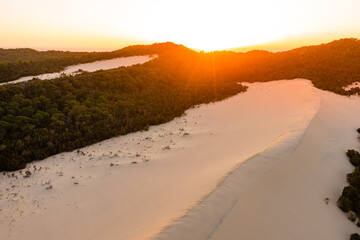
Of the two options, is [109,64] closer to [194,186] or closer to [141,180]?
[141,180]

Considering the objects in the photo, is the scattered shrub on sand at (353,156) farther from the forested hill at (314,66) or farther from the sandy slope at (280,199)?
the forested hill at (314,66)

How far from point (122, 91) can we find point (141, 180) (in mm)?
13474

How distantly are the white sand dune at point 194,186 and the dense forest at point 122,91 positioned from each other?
63.4 inches

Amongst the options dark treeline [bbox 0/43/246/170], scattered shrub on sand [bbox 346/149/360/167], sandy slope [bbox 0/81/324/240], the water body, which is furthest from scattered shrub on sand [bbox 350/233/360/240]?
the water body

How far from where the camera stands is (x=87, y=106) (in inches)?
666

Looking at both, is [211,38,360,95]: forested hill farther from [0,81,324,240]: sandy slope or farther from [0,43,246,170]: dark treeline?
[0,81,324,240]: sandy slope

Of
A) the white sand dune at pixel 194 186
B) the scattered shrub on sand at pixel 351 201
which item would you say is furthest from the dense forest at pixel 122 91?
the scattered shrub on sand at pixel 351 201

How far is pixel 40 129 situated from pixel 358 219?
1571cm

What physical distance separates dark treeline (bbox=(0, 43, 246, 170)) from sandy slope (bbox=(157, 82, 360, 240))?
9173 mm

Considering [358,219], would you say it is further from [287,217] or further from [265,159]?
[265,159]

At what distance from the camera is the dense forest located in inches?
506

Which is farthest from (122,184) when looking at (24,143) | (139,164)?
(24,143)

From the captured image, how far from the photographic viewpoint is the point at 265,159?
8539 mm

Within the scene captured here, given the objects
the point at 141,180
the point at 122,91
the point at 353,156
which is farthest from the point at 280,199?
the point at 122,91
